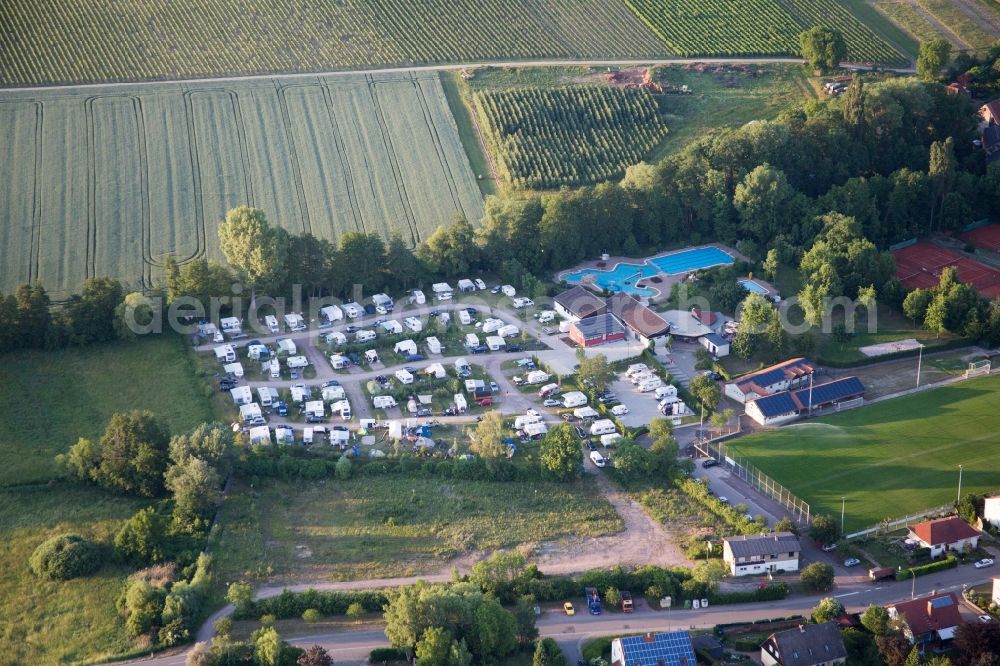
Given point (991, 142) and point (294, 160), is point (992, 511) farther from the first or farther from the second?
point (294, 160)

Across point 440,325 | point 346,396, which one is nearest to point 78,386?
point 346,396

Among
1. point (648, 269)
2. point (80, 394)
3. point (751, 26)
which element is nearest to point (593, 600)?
point (80, 394)

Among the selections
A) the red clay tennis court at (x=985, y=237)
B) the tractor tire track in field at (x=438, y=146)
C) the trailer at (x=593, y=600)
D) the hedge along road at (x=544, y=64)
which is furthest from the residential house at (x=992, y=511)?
the hedge along road at (x=544, y=64)

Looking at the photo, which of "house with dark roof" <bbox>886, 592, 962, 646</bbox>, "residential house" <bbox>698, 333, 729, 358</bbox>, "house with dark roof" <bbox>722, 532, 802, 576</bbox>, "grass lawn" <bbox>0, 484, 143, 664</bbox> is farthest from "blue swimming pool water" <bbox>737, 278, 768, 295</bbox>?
"grass lawn" <bbox>0, 484, 143, 664</bbox>

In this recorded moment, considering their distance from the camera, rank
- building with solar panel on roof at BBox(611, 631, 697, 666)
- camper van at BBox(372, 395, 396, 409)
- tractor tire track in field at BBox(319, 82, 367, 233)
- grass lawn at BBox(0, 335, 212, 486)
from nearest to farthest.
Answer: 1. building with solar panel on roof at BBox(611, 631, 697, 666)
2. grass lawn at BBox(0, 335, 212, 486)
3. camper van at BBox(372, 395, 396, 409)
4. tractor tire track in field at BBox(319, 82, 367, 233)

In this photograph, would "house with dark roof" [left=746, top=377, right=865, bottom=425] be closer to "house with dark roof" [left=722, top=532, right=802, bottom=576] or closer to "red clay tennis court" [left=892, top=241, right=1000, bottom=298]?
"house with dark roof" [left=722, top=532, right=802, bottom=576]

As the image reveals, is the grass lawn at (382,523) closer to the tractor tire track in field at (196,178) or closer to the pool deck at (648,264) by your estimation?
the pool deck at (648,264)

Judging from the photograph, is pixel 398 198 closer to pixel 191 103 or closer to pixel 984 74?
pixel 191 103
